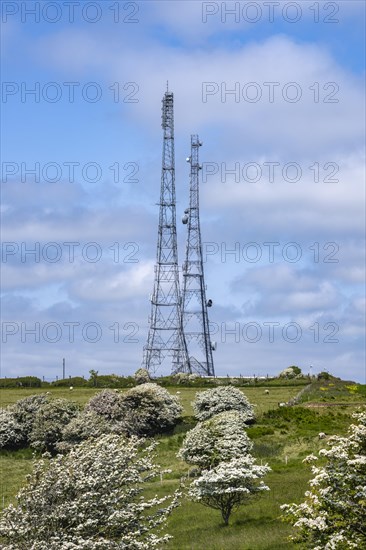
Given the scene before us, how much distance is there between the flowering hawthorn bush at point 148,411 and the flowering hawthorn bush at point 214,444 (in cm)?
2268

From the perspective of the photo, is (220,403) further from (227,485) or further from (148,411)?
(227,485)

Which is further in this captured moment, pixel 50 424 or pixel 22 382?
pixel 22 382

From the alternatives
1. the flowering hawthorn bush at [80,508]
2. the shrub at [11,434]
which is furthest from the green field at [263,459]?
the flowering hawthorn bush at [80,508]

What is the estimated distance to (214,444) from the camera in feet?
175

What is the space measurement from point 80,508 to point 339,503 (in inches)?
296

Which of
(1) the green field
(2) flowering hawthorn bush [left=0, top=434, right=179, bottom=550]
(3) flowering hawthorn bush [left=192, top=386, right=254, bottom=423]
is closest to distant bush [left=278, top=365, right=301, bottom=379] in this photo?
(1) the green field

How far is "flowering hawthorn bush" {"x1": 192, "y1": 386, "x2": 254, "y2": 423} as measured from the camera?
259ft

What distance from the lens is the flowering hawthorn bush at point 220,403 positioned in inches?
3108

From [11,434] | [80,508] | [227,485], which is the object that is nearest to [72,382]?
[11,434]

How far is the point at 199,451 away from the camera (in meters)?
53.4

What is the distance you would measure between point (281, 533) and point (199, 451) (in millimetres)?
14866

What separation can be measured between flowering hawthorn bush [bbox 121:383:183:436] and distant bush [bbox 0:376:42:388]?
45.0 meters

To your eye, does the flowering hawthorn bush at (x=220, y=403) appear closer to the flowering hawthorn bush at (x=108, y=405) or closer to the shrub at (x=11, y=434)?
the flowering hawthorn bush at (x=108, y=405)

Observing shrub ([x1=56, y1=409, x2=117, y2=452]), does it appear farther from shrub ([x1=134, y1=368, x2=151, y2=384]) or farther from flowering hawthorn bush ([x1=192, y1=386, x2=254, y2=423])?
shrub ([x1=134, y1=368, x2=151, y2=384])
